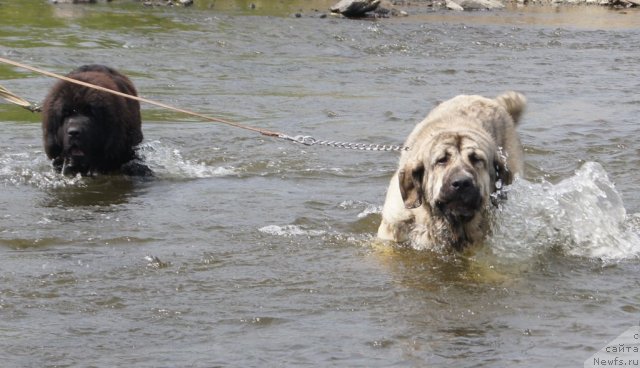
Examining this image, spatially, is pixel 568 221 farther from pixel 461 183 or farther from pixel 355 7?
pixel 355 7

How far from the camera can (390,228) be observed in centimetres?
734

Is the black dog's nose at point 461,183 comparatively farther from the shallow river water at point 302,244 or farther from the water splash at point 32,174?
the water splash at point 32,174

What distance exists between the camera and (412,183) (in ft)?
22.8

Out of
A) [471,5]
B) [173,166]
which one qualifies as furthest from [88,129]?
[471,5]

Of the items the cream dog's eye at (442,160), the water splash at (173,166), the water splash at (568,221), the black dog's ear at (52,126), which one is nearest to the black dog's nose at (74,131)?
the black dog's ear at (52,126)

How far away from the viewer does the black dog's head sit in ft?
31.7

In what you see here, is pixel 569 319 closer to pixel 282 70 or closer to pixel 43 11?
pixel 282 70

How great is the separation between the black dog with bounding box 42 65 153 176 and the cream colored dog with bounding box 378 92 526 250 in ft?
11.0

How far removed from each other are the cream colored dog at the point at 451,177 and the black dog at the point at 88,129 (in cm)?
335

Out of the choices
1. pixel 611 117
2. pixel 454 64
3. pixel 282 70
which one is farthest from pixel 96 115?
pixel 454 64

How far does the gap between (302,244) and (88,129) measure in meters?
3.09

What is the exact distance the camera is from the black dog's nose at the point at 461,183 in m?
6.40

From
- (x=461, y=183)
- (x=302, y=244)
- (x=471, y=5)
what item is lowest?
(x=302, y=244)

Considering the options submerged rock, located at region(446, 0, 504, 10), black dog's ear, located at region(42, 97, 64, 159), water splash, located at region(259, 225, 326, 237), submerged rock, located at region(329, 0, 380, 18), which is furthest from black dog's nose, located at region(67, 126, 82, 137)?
submerged rock, located at region(446, 0, 504, 10)
